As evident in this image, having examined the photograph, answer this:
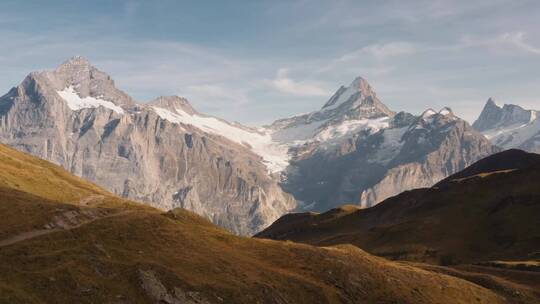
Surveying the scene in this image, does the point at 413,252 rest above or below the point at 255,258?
below

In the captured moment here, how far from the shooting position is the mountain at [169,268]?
70250mm

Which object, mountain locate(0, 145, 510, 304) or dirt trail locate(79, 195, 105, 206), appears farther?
dirt trail locate(79, 195, 105, 206)

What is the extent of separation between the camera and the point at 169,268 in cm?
7838

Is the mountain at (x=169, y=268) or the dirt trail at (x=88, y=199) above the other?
the dirt trail at (x=88, y=199)

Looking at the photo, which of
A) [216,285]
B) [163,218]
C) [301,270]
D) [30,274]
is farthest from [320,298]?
[30,274]

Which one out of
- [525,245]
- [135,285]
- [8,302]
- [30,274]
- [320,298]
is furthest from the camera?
[525,245]

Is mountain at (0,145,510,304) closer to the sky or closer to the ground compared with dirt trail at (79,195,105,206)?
A: closer to the ground

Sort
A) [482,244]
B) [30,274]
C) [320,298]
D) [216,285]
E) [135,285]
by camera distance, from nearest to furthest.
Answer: [30,274] < [135,285] < [216,285] < [320,298] < [482,244]

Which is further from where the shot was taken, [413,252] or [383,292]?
[413,252]

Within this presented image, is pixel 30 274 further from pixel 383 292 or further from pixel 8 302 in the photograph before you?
pixel 383 292

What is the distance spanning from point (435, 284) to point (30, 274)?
65.5 metres

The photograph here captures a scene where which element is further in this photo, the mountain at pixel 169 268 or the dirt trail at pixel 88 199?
the dirt trail at pixel 88 199

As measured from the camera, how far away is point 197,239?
95562 millimetres

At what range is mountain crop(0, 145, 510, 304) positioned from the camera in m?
70.2
